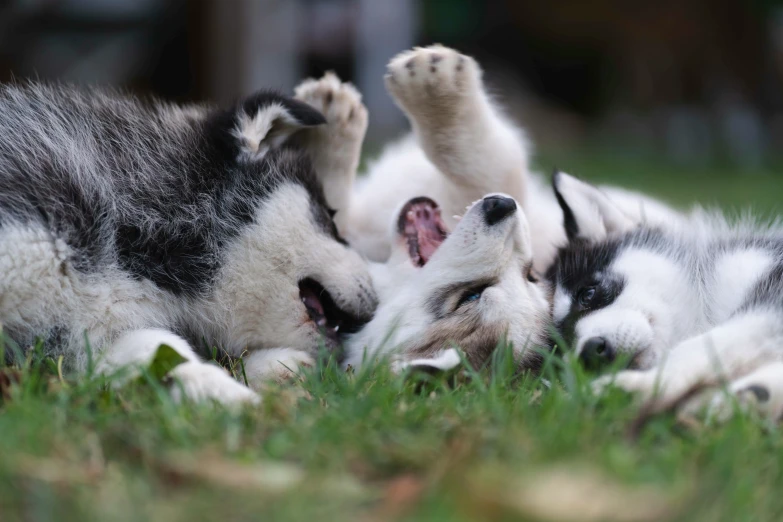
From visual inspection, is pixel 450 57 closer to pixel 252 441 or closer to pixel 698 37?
pixel 252 441

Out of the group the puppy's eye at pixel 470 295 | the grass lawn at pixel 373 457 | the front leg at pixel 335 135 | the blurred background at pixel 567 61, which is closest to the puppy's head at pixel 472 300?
the puppy's eye at pixel 470 295

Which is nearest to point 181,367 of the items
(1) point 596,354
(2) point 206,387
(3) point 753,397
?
(2) point 206,387

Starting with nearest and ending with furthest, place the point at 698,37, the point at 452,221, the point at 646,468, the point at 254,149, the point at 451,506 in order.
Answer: the point at 451,506
the point at 646,468
the point at 254,149
the point at 452,221
the point at 698,37

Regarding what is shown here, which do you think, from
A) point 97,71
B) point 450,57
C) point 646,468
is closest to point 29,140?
point 450,57

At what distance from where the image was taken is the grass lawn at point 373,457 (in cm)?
176

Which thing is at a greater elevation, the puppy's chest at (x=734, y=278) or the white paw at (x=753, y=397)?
the puppy's chest at (x=734, y=278)

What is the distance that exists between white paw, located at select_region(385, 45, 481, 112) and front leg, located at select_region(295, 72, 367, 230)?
0.32 meters

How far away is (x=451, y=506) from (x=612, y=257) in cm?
220

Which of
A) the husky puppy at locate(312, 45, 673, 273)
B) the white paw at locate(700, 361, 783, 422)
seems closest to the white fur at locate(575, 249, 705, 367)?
the white paw at locate(700, 361, 783, 422)

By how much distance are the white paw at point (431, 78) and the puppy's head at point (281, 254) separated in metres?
0.40

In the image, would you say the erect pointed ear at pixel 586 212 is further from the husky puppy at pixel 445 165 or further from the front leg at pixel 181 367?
the front leg at pixel 181 367

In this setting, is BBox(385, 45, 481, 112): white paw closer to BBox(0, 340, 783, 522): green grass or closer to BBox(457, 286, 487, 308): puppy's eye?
BBox(457, 286, 487, 308): puppy's eye

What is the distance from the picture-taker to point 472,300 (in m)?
3.55

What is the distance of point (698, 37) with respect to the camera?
18.0 metres
